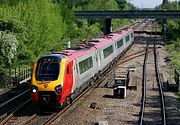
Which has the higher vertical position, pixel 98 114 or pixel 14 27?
pixel 14 27

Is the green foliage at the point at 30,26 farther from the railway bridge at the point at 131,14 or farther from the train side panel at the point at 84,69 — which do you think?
the railway bridge at the point at 131,14

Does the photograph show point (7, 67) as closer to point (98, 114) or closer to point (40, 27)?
point (40, 27)

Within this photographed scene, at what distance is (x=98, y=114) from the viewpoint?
19266 millimetres

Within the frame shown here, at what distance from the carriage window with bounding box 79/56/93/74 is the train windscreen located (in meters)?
3.06

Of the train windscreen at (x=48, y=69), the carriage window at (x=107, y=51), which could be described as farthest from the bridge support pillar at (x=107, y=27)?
the train windscreen at (x=48, y=69)

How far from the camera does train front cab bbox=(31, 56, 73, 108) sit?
18391mm

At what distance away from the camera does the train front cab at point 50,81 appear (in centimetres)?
1839

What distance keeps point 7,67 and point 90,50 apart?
8.29 m

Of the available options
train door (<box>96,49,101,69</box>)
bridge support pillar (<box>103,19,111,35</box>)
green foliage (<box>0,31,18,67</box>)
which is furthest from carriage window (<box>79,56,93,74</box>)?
bridge support pillar (<box>103,19,111,35</box>)

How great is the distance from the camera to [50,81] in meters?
18.5

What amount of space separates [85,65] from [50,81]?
5248 millimetres

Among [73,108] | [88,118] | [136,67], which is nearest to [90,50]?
[73,108]

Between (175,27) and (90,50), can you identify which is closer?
(90,50)

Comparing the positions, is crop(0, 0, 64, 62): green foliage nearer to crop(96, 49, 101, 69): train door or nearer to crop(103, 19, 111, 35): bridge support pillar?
crop(96, 49, 101, 69): train door
